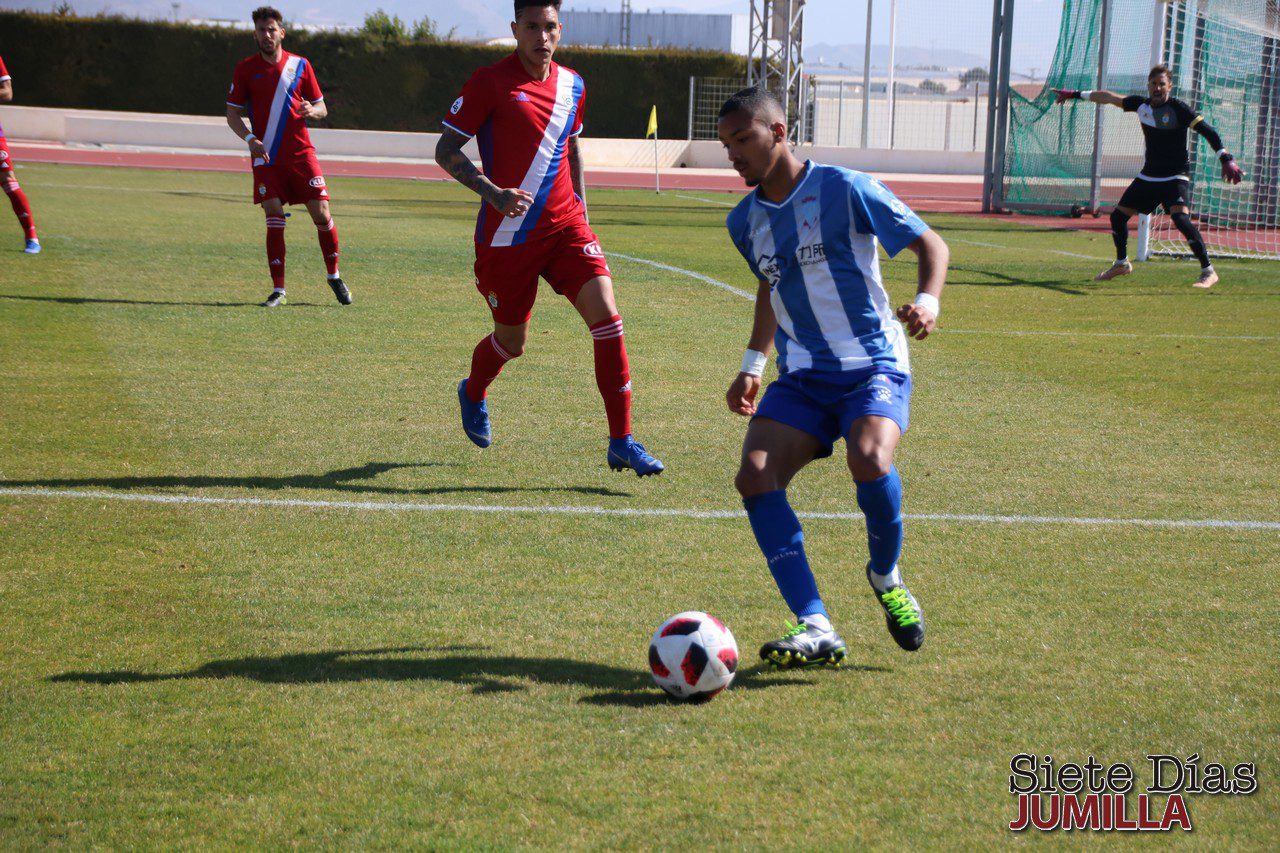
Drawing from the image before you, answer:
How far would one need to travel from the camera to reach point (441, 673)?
3713mm

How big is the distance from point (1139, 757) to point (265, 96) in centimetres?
916

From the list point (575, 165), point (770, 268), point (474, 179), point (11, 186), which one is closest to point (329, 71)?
Answer: point (11, 186)

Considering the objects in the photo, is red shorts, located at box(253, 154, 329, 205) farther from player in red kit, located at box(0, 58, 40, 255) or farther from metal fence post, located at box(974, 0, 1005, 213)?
metal fence post, located at box(974, 0, 1005, 213)

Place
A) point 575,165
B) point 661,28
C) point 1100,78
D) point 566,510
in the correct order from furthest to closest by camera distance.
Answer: point 661,28 < point 1100,78 < point 575,165 < point 566,510

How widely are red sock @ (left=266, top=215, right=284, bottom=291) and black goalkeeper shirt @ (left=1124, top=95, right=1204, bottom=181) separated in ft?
28.9

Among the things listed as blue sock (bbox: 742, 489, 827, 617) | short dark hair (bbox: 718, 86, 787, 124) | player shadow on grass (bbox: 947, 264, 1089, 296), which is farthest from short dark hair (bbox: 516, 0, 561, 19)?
player shadow on grass (bbox: 947, 264, 1089, 296)

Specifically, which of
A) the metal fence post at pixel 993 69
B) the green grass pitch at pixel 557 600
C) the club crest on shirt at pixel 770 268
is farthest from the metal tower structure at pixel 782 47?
the club crest on shirt at pixel 770 268

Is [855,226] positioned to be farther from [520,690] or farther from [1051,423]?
[1051,423]

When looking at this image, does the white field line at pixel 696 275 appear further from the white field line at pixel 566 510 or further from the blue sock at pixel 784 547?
the blue sock at pixel 784 547

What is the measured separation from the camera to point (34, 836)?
2779 mm

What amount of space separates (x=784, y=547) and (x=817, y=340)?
68 cm

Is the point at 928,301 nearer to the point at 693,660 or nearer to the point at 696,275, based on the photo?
the point at 693,660

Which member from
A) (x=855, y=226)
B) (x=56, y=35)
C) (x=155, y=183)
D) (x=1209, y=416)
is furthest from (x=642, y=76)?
(x=855, y=226)

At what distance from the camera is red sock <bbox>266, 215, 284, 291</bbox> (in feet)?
35.4
